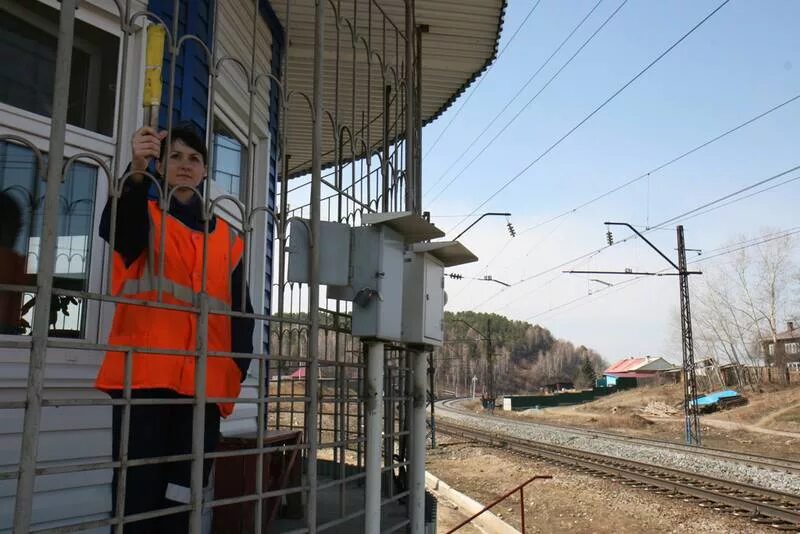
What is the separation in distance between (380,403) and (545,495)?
10.7m

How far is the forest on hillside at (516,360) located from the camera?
100 m

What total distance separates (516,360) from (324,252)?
125 m

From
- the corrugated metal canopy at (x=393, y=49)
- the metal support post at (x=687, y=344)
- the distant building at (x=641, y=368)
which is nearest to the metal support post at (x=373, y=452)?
the corrugated metal canopy at (x=393, y=49)

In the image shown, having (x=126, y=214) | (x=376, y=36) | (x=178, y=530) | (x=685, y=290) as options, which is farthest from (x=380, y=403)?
(x=685, y=290)

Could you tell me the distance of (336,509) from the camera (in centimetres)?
409

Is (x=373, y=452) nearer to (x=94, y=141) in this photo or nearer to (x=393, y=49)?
(x=94, y=141)

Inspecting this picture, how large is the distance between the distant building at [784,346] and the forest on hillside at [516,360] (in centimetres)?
3403

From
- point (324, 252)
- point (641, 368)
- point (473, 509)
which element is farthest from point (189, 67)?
point (641, 368)

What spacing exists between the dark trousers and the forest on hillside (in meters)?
90.2

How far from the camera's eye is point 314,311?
A: 8.86 ft

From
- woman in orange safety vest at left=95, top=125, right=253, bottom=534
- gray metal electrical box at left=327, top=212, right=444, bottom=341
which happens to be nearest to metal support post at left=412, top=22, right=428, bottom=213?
gray metal electrical box at left=327, top=212, right=444, bottom=341

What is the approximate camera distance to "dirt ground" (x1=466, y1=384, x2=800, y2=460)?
25109mm

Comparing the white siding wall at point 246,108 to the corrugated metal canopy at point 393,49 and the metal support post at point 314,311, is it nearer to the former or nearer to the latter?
the corrugated metal canopy at point 393,49

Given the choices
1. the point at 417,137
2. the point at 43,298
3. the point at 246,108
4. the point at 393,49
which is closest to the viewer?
the point at 43,298
